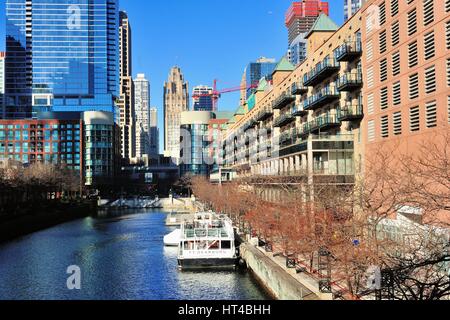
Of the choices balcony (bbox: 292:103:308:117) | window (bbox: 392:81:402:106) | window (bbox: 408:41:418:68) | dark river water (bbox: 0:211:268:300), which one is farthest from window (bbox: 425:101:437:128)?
balcony (bbox: 292:103:308:117)

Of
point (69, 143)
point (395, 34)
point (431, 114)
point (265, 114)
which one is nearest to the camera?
point (431, 114)

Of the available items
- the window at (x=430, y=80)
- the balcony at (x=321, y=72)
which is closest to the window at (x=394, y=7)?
the window at (x=430, y=80)

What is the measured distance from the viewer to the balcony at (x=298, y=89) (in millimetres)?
61600

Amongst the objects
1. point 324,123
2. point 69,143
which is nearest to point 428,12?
point 324,123

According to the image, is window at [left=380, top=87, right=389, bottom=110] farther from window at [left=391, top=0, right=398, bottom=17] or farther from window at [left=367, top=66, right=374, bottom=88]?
window at [left=391, top=0, right=398, bottom=17]

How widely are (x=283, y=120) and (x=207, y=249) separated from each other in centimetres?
2977

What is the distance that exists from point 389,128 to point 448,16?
10.7 metres

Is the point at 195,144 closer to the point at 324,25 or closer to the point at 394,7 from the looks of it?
the point at 324,25

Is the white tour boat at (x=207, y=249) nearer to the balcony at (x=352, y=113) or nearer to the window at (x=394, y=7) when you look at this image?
the balcony at (x=352, y=113)

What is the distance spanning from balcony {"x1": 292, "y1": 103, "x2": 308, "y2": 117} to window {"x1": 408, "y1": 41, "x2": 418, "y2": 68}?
81.7 ft

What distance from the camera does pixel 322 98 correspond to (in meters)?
52.5

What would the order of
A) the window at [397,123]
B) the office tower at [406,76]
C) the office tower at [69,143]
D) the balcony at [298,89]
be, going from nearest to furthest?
1. the office tower at [406,76]
2. the window at [397,123]
3. the balcony at [298,89]
4. the office tower at [69,143]

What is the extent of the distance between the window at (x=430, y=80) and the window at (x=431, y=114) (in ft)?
2.86
